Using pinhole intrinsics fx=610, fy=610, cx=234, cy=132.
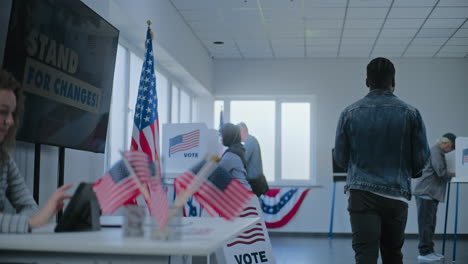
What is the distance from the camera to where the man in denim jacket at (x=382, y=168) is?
2.85 metres

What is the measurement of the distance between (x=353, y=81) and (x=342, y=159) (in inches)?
289

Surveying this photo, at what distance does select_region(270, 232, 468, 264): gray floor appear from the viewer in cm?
660

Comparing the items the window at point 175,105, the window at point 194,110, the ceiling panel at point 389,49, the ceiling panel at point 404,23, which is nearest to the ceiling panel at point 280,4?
the ceiling panel at point 404,23

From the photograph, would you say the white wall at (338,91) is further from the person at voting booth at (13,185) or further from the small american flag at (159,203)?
the small american flag at (159,203)

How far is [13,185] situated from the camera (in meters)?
2.27

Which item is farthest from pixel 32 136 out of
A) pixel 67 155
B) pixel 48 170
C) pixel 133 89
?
pixel 133 89

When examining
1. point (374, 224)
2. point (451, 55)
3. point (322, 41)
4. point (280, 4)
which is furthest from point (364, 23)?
point (374, 224)

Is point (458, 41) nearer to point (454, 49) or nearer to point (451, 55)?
point (454, 49)

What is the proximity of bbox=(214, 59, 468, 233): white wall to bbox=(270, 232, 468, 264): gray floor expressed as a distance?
0.47 m

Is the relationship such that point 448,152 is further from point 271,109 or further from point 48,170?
point 48,170

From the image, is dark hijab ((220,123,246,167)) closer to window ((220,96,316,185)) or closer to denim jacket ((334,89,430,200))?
denim jacket ((334,89,430,200))

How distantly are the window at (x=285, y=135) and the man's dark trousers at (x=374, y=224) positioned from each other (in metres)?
7.22

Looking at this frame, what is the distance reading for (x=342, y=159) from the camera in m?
3.04

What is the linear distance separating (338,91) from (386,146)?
7.40 meters
